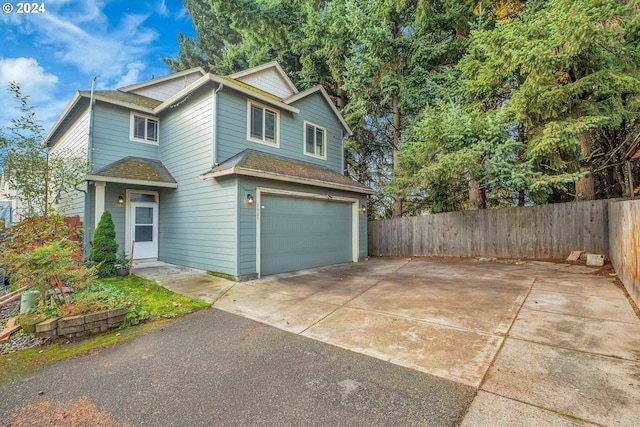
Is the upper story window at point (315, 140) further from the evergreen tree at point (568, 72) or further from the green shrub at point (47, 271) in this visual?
the green shrub at point (47, 271)

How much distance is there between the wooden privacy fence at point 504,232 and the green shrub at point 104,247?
905 centimetres

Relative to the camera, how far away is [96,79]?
8258 millimetres

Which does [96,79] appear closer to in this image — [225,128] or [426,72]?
[225,128]

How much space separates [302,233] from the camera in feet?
27.3

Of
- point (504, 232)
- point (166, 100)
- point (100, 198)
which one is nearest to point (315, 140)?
point (166, 100)

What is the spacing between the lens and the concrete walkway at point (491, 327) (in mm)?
2191

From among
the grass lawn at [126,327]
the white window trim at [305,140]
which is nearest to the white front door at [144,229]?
the grass lawn at [126,327]

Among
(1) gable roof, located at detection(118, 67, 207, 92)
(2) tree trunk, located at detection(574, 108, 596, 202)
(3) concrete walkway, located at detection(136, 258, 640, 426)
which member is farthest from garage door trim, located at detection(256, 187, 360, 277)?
(1) gable roof, located at detection(118, 67, 207, 92)

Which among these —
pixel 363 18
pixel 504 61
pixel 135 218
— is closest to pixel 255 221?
pixel 135 218

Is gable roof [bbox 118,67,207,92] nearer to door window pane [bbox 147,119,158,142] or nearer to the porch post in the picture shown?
door window pane [bbox 147,119,158,142]

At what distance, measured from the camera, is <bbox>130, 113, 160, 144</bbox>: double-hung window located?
916 cm

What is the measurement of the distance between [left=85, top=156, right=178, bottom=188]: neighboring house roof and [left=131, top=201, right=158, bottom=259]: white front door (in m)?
1.09

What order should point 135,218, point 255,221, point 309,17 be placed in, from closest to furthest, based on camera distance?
point 255,221, point 135,218, point 309,17

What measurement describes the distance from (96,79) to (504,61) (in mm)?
11672
